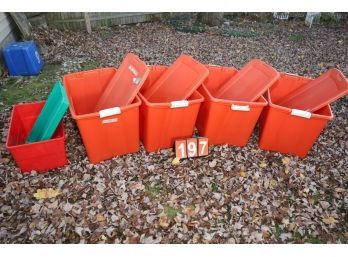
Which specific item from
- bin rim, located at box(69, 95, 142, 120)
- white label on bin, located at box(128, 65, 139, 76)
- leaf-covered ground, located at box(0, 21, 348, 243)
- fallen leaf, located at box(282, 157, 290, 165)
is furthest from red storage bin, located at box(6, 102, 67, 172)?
fallen leaf, located at box(282, 157, 290, 165)

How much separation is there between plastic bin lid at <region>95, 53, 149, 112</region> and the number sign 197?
0.96m

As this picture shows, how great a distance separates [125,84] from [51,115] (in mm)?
1063

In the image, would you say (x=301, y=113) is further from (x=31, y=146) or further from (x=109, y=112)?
(x=31, y=146)

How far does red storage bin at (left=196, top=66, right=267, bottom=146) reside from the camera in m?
3.92

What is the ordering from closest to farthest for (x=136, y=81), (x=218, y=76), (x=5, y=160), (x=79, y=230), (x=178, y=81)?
1. (x=79, y=230)
2. (x=136, y=81)
3. (x=5, y=160)
4. (x=178, y=81)
5. (x=218, y=76)

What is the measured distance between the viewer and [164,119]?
12.8ft

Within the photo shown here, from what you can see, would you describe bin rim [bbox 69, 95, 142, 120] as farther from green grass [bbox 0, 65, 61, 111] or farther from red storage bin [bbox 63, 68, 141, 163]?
green grass [bbox 0, 65, 61, 111]

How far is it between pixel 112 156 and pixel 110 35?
5.45 metres

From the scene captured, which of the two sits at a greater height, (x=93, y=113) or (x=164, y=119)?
(x=93, y=113)

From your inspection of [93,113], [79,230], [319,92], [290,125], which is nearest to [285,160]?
[290,125]

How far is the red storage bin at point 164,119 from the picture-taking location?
3730 mm

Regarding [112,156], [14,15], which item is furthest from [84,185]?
[14,15]

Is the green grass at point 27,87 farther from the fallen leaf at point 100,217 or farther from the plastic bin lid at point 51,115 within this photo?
the fallen leaf at point 100,217

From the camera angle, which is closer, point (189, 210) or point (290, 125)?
point (189, 210)
